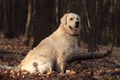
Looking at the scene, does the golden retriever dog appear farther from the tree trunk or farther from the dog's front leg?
the tree trunk

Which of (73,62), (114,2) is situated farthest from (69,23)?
(114,2)

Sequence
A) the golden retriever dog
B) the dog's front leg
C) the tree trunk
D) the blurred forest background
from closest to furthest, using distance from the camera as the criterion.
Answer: the golden retriever dog, the dog's front leg, the tree trunk, the blurred forest background

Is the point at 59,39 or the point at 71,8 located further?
the point at 71,8

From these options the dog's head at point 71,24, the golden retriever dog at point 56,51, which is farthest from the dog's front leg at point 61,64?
the dog's head at point 71,24

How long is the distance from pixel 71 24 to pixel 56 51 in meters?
0.87

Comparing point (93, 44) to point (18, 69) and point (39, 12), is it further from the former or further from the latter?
point (18, 69)

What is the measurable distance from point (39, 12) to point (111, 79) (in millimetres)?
9296

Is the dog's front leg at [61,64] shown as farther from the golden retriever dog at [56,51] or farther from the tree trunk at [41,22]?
the tree trunk at [41,22]

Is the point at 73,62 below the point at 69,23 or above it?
below

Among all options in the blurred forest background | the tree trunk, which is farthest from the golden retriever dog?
the blurred forest background

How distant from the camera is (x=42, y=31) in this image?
18562mm

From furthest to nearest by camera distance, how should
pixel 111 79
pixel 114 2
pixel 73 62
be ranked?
pixel 114 2, pixel 73 62, pixel 111 79

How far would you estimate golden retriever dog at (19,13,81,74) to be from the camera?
10.8 m

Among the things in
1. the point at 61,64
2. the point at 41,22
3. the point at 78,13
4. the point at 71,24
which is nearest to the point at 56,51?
the point at 61,64
